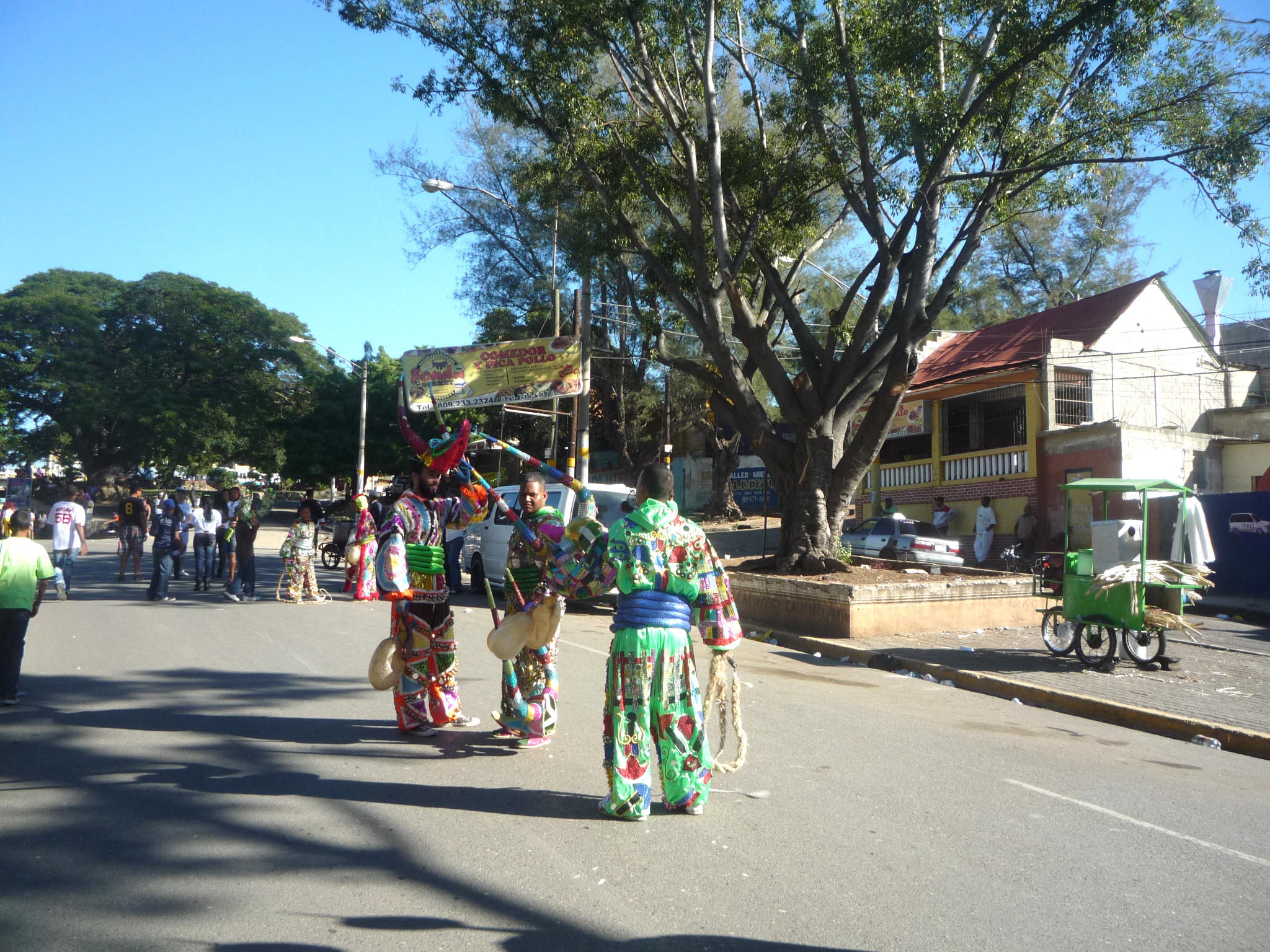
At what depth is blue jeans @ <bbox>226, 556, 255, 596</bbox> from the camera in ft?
49.8

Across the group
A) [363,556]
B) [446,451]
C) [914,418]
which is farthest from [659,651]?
[914,418]

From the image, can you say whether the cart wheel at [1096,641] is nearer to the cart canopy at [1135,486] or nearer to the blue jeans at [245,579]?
the cart canopy at [1135,486]

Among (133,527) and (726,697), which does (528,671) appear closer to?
(726,697)

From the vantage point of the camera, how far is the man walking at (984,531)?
22.4 meters

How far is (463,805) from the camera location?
196 inches

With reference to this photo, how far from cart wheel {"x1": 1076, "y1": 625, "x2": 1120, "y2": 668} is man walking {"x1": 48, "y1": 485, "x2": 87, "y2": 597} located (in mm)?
14246

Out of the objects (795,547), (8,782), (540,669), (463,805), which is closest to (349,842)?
(463,805)

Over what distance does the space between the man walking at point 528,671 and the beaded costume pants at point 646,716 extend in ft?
3.71

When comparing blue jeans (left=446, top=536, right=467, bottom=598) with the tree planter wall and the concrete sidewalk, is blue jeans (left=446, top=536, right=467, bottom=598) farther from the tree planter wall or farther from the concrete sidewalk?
the concrete sidewalk

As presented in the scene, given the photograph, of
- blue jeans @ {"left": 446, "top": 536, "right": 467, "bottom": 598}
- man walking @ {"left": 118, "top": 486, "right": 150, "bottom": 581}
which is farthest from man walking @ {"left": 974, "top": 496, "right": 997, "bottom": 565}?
man walking @ {"left": 118, "top": 486, "right": 150, "bottom": 581}

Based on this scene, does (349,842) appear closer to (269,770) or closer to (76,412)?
(269,770)

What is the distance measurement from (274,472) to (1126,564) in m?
50.2

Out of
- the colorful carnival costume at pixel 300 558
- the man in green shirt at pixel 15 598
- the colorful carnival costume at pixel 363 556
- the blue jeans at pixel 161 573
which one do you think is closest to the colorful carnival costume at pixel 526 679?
the colorful carnival costume at pixel 363 556

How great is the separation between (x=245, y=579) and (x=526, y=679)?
10.8 meters
